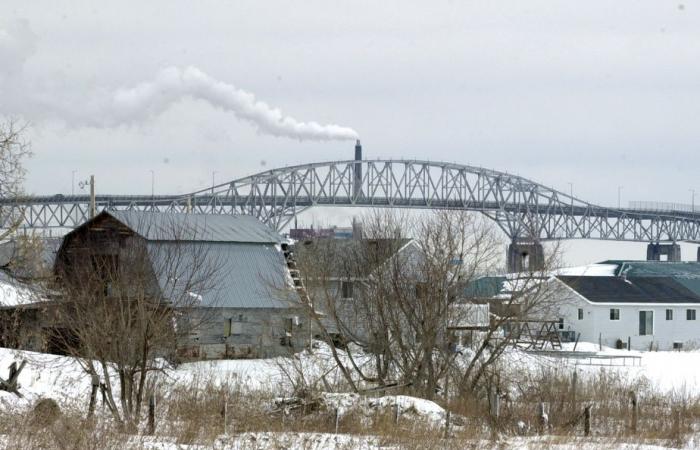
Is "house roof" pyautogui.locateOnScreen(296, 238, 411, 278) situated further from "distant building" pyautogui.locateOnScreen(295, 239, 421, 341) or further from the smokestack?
the smokestack

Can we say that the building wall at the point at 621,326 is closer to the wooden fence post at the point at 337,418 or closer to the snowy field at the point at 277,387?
the snowy field at the point at 277,387

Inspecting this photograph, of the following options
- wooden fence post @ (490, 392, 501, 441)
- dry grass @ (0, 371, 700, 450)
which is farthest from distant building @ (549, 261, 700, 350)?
wooden fence post @ (490, 392, 501, 441)

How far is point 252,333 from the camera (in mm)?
49406

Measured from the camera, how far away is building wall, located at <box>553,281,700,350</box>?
2611 inches

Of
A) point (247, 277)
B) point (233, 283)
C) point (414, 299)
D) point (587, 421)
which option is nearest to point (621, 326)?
point (247, 277)

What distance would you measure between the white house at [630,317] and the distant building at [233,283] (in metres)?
20.3

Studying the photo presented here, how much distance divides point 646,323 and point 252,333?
88.0 feet

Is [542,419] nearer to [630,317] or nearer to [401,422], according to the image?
[401,422]

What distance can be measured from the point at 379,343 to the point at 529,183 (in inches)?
6497

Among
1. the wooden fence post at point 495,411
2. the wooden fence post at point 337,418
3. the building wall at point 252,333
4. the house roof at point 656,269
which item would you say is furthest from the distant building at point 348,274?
the house roof at point 656,269

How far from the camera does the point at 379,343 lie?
35000 mm

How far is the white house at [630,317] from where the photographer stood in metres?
66.4

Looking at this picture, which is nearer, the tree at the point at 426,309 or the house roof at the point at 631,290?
the tree at the point at 426,309

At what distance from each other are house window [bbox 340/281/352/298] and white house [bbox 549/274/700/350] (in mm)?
23590
